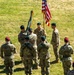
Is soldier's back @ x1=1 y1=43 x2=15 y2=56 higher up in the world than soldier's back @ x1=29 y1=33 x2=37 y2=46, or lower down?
lower down

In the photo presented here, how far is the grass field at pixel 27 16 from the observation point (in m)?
27.3

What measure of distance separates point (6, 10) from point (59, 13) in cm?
557

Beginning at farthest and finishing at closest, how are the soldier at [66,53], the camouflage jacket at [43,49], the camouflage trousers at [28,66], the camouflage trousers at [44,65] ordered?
the camouflage trousers at [44,65]
the camouflage trousers at [28,66]
the camouflage jacket at [43,49]
the soldier at [66,53]

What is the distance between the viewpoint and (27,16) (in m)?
32.2

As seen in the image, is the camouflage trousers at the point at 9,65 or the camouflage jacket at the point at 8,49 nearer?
the camouflage jacket at the point at 8,49

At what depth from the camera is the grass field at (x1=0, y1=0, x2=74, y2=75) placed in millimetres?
27344

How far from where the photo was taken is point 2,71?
67.5 ft

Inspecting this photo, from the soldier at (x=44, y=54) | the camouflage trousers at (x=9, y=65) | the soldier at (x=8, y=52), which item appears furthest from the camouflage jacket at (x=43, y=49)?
the camouflage trousers at (x=9, y=65)

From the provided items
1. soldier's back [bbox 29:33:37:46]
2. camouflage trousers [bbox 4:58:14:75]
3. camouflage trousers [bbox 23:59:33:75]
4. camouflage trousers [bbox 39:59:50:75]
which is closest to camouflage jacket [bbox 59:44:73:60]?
camouflage trousers [bbox 39:59:50:75]

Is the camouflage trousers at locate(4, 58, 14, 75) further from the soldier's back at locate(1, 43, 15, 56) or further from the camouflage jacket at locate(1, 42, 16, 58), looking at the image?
the soldier's back at locate(1, 43, 15, 56)

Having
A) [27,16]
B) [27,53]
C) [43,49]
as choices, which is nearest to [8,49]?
[27,53]

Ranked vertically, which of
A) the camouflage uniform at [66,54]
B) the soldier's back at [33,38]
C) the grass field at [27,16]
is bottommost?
the camouflage uniform at [66,54]

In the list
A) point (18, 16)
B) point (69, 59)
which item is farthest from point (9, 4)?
point (69, 59)

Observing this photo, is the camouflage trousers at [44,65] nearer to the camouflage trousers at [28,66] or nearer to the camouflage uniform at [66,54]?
the camouflage trousers at [28,66]
